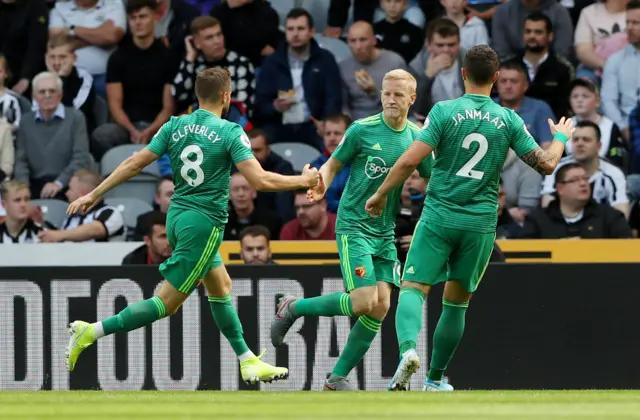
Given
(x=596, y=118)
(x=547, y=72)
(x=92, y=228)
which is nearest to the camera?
(x=92, y=228)

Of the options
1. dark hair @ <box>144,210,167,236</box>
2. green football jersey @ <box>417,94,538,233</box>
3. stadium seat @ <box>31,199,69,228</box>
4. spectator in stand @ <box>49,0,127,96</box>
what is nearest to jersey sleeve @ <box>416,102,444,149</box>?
green football jersey @ <box>417,94,538,233</box>

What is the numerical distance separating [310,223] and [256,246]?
1.06 meters

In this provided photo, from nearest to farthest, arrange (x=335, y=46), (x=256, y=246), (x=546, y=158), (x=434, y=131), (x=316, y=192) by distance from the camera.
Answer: (x=546, y=158) → (x=434, y=131) → (x=316, y=192) → (x=256, y=246) → (x=335, y=46)

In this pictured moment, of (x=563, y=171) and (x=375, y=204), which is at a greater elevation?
(x=563, y=171)

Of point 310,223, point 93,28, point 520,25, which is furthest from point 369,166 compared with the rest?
point 93,28

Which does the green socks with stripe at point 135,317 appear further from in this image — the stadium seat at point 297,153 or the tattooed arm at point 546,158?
the stadium seat at point 297,153

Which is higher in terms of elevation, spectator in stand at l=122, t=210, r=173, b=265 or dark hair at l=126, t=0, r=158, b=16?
dark hair at l=126, t=0, r=158, b=16

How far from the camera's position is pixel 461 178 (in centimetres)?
927

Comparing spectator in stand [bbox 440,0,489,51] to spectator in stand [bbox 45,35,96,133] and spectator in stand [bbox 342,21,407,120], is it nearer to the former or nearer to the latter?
spectator in stand [bbox 342,21,407,120]

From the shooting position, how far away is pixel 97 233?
13.8 m

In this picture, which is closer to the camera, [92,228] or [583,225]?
[583,225]

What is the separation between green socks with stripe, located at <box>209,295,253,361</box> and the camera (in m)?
9.99

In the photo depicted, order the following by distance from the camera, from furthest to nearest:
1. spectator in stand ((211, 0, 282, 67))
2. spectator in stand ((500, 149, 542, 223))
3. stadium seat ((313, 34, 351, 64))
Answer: stadium seat ((313, 34, 351, 64))
spectator in stand ((211, 0, 282, 67))
spectator in stand ((500, 149, 542, 223))

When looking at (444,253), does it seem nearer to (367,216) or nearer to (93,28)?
(367,216)
